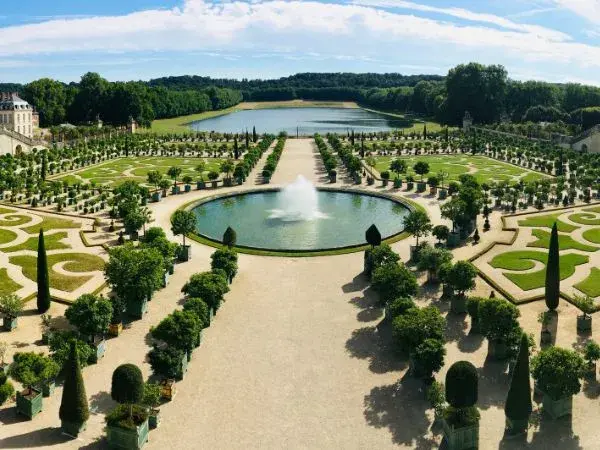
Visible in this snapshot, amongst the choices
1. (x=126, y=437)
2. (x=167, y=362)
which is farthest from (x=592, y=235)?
(x=126, y=437)

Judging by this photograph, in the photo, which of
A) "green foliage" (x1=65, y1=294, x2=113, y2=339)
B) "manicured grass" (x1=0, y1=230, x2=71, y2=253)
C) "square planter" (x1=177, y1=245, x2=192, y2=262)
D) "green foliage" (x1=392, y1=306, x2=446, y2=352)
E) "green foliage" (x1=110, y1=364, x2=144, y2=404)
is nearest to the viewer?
"green foliage" (x1=110, y1=364, x2=144, y2=404)

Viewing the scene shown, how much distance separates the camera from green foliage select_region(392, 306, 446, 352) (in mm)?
28359

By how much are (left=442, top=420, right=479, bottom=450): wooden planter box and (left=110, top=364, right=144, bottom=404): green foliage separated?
12610 mm

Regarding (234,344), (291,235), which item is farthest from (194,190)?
(234,344)

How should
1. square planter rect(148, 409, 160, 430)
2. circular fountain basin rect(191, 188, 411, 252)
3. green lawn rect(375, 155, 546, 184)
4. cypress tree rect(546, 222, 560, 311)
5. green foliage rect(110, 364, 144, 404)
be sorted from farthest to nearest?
green lawn rect(375, 155, 546, 184), circular fountain basin rect(191, 188, 411, 252), cypress tree rect(546, 222, 560, 311), square planter rect(148, 409, 160, 430), green foliage rect(110, 364, 144, 404)

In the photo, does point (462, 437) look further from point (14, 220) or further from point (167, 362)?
point (14, 220)

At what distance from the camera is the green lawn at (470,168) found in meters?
82.2

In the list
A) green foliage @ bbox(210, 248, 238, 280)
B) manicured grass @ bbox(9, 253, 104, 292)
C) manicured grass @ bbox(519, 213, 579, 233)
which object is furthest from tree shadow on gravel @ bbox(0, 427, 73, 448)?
manicured grass @ bbox(519, 213, 579, 233)

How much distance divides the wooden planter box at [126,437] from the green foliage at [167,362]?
166 inches

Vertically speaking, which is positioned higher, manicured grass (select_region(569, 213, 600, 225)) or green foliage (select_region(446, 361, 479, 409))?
manicured grass (select_region(569, 213, 600, 225))

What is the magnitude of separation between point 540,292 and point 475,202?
15338mm

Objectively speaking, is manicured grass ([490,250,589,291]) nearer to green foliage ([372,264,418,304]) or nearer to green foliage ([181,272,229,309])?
green foliage ([372,264,418,304])

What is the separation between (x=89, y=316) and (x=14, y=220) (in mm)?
31648

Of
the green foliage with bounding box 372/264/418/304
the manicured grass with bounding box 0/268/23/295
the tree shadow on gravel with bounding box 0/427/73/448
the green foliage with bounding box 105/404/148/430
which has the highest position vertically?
the green foliage with bounding box 372/264/418/304
